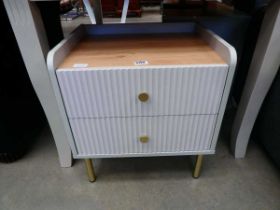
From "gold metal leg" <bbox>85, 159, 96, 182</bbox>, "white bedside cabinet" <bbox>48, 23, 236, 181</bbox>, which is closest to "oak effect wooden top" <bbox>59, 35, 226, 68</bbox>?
"white bedside cabinet" <bbox>48, 23, 236, 181</bbox>

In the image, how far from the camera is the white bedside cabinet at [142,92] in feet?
1.75

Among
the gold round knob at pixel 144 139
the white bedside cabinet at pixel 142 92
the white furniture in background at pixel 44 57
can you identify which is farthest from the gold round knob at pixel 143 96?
the white furniture in background at pixel 44 57

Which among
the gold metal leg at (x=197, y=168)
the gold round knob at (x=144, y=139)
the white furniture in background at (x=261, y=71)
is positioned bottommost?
the gold metal leg at (x=197, y=168)

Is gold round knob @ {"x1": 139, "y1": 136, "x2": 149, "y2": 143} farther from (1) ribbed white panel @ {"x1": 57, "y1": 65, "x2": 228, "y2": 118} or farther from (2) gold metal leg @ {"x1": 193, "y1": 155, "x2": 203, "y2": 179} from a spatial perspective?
(2) gold metal leg @ {"x1": 193, "y1": 155, "x2": 203, "y2": 179}

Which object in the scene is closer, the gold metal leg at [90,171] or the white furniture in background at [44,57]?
the white furniture in background at [44,57]

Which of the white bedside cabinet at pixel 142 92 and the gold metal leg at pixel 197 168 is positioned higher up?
the white bedside cabinet at pixel 142 92

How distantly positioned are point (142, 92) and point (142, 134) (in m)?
0.17

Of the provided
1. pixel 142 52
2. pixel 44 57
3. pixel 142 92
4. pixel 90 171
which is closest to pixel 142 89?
pixel 142 92

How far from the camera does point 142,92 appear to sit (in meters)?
0.56

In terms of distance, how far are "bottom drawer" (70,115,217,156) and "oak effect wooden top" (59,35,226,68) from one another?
169mm

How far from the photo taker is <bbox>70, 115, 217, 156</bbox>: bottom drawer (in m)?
0.63

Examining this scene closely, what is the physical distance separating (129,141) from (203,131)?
24 centimetres

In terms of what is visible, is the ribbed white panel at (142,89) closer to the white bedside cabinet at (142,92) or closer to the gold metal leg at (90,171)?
the white bedside cabinet at (142,92)

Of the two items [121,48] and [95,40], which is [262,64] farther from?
[95,40]
